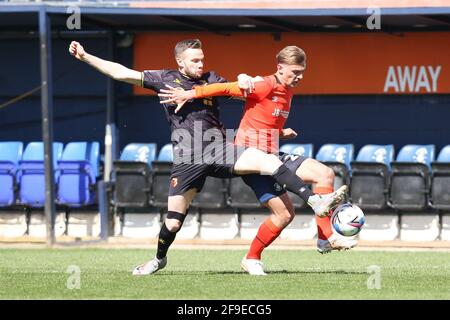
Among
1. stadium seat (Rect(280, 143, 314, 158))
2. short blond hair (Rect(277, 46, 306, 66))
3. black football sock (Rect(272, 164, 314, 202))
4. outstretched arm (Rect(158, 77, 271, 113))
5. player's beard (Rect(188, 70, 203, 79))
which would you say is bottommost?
stadium seat (Rect(280, 143, 314, 158))

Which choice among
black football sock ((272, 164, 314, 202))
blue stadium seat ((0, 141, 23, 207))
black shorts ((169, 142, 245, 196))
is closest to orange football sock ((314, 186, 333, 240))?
black football sock ((272, 164, 314, 202))

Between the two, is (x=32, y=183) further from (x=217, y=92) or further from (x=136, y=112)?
(x=217, y=92)

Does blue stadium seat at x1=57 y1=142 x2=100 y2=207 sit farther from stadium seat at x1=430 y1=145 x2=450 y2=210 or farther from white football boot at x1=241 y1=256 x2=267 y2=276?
white football boot at x1=241 y1=256 x2=267 y2=276

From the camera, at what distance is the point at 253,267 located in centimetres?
1133

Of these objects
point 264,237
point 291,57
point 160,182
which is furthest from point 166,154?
point 291,57

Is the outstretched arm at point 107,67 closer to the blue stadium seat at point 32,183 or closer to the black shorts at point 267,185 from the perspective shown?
the black shorts at point 267,185

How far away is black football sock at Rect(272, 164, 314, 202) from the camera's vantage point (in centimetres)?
1061

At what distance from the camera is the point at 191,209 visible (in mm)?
19016

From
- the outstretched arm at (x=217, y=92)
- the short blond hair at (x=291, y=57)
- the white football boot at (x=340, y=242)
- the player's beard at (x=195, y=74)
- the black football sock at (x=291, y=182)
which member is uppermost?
the short blond hair at (x=291, y=57)

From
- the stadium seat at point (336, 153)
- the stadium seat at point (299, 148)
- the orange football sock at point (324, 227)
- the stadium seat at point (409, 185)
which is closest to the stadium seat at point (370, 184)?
the stadium seat at point (409, 185)

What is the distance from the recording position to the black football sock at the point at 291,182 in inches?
418

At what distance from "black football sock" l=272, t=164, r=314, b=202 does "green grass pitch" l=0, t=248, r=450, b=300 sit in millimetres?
754

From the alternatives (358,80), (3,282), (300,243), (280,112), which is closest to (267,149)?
(280,112)

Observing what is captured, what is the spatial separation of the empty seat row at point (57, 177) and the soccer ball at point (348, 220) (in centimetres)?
870
